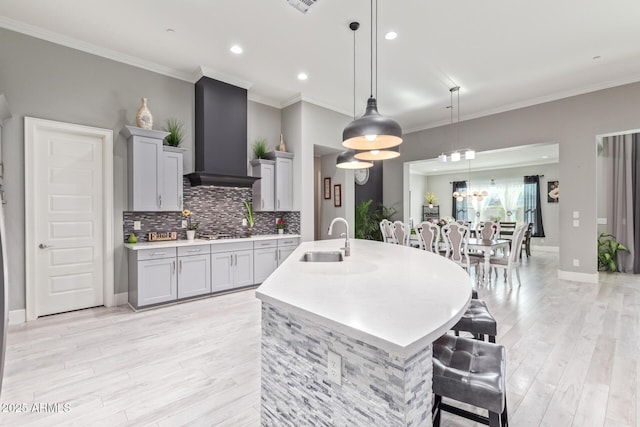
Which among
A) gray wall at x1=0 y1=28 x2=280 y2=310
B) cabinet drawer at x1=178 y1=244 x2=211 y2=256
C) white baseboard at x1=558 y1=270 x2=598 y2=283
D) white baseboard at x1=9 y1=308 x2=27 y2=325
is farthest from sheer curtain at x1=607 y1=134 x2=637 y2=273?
white baseboard at x1=9 y1=308 x2=27 y2=325

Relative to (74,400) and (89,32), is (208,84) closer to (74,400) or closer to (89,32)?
(89,32)

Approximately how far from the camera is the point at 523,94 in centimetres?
563

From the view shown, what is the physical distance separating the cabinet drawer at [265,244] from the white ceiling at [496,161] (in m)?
4.38

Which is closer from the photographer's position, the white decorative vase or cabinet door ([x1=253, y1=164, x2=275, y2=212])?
the white decorative vase

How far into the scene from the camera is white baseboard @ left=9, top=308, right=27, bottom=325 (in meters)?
3.52

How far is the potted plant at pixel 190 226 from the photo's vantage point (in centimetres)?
460

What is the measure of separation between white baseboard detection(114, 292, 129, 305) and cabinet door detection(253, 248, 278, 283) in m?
1.73

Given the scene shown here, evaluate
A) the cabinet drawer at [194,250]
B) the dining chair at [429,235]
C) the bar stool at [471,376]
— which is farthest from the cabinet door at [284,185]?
the bar stool at [471,376]

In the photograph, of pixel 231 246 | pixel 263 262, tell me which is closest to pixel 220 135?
pixel 231 246

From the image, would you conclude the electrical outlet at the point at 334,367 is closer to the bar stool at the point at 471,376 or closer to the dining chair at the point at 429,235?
the bar stool at the point at 471,376

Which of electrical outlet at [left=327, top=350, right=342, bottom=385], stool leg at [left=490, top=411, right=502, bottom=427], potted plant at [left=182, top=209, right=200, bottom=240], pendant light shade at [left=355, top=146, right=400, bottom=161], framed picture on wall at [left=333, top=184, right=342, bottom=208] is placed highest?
pendant light shade at [left=355, top=146, right=400, bottom=161]

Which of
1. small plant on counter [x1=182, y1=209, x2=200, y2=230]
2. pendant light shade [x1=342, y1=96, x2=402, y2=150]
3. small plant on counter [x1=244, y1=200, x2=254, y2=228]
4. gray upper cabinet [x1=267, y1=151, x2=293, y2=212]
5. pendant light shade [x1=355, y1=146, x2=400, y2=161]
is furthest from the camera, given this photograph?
gray upper cabinet [x1=267, y1=151, x2=293, y2=212]

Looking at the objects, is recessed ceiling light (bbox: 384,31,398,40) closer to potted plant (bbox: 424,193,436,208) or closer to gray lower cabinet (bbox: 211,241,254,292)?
gray lower cabinet (bbox: 211,241,254,292)

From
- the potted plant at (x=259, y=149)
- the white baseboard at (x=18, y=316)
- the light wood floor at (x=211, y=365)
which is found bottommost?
the light wood floor at (x=211, y=365)
